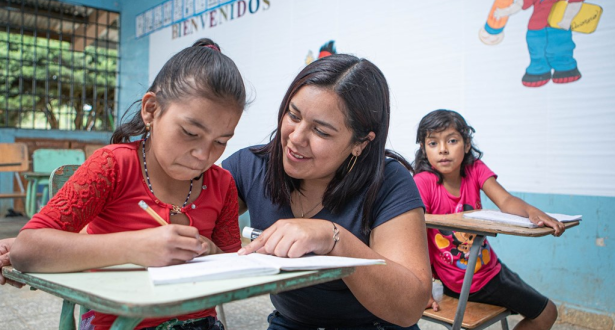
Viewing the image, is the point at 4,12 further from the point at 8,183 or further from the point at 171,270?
the point at 171,270

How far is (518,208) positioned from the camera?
224 centimetres

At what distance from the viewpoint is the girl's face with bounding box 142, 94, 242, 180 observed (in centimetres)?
101

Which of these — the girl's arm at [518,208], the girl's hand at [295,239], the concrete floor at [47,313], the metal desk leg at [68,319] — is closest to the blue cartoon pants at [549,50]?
the girl's arm at [518,208]

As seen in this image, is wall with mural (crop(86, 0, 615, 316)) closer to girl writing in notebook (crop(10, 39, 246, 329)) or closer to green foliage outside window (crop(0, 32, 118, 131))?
girl writing in notebook (crop(10, 39, 246, 329))

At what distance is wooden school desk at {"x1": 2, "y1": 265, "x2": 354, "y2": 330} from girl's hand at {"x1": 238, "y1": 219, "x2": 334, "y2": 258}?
4.3 inches

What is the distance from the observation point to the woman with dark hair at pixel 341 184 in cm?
120

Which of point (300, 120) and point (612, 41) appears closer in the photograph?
point (300, 120)

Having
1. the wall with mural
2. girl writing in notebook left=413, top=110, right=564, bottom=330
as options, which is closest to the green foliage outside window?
the wall with mural

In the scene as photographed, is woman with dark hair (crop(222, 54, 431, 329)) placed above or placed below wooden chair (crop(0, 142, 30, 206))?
above

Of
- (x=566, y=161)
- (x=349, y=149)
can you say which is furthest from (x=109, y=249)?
(x=566, y=161)

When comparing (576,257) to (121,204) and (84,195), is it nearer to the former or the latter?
(121,204)

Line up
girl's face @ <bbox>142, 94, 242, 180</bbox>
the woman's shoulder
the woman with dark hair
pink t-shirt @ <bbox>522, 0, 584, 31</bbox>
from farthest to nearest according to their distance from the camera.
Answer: pink t-shirt @ <bbox>522, 0, 584, 31</bbox>
the woman's shoulder
the woman with dark hair
girl's face @ <bbox>142, 94, 242, 180</bbox>

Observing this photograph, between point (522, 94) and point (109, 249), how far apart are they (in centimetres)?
271

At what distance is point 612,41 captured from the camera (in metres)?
2.59
